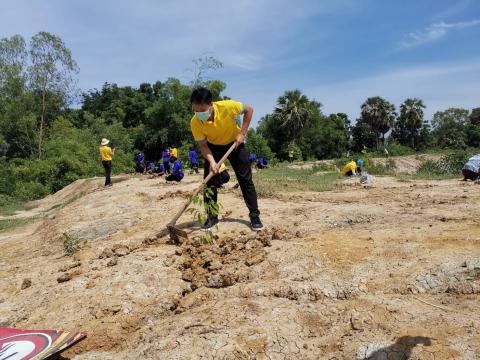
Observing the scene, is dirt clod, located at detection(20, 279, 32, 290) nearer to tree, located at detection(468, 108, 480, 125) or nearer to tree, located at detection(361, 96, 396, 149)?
tree, located at detection(361, 96, 396, 149)

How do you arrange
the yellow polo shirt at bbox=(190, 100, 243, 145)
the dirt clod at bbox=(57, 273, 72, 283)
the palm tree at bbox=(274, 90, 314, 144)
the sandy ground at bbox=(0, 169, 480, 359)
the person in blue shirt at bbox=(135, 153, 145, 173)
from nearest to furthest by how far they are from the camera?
the sandy ground at bbox=(0, 169, 480, 359) → the dirt clod at bbox=(57, 273, 72, 283) → the yellow polo shirt at bbox=(190, 100, 243, 145) → the person in blue shirt at bbox=(135, 153, 145, 173) → the palm tree at bbox=(274, 90, 314, 144)

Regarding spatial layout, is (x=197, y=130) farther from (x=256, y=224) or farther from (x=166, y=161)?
(x=166, y=161)

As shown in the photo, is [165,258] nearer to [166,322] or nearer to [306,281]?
[166,322]

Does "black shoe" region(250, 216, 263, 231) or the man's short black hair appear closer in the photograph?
the man's short black hair

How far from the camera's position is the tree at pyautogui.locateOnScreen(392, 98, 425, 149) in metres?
39.0

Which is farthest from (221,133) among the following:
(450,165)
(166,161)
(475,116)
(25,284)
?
(475,116)

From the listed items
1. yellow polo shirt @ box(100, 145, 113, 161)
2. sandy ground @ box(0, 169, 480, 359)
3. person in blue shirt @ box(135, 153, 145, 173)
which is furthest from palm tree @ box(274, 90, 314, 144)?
sandy ground @ box(0, 169, 480, 359)

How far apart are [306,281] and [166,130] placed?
2672 cm

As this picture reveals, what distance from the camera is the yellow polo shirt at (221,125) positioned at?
413 centimetres

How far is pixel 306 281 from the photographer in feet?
10.2

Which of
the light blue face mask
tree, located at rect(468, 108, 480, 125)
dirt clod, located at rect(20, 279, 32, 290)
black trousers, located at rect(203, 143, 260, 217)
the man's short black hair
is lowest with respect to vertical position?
dirt clod, located at rect(20, 279, 32, 290)

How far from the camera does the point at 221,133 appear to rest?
422 cm

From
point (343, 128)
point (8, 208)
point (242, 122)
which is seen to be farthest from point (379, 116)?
point (242, 122)

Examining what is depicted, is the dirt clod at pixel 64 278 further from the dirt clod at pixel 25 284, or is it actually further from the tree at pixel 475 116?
the tree at pixel 475 116
